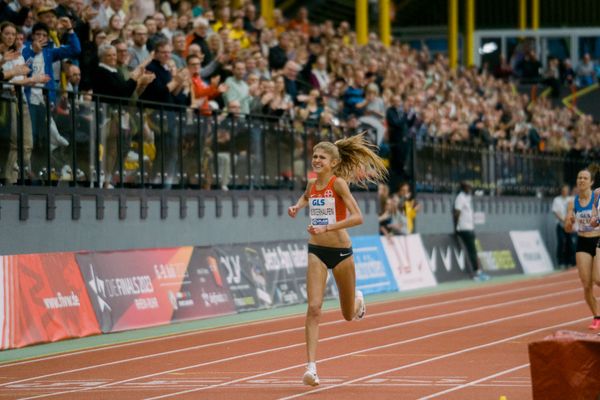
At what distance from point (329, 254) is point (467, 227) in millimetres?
20785

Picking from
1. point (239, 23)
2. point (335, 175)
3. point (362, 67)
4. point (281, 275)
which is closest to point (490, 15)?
point (362, 67)

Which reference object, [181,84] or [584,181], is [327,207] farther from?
[181,84]

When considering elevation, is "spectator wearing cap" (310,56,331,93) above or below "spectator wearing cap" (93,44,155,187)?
above

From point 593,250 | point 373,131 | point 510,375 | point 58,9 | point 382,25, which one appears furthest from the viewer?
point 382,25

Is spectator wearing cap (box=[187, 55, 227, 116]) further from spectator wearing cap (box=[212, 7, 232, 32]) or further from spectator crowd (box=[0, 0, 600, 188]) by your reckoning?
spectator wearing cap (box=[212, 7, 232, 32])

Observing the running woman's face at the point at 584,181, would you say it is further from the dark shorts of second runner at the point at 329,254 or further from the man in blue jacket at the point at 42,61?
the man in blue jacket at the point at 42,61

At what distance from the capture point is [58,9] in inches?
817

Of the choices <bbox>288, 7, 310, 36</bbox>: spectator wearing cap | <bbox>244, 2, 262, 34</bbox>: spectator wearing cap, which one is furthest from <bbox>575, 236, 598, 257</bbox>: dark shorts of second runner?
<bbox>288, 7, 310, 36</bbox>: spectator wearing cap

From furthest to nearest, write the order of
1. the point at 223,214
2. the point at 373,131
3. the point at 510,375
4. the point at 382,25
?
the point at 382,25 → the point at 373,131 → the point at 223,214 → the point at 510,375

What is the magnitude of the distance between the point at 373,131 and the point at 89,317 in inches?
490

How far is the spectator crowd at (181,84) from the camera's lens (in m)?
19.2

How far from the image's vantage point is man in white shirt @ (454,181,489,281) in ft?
112

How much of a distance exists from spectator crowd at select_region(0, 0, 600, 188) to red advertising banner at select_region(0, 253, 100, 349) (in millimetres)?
1341

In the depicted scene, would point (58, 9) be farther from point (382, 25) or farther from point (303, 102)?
point (382, 25)
